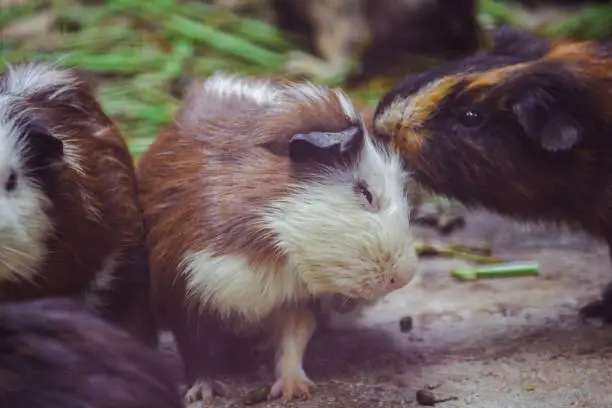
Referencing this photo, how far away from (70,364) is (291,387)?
0.54m

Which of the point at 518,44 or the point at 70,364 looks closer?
the point at 70,364

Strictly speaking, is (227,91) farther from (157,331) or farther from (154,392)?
(154,392)

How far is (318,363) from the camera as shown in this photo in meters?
1.93

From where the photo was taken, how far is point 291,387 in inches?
72.8

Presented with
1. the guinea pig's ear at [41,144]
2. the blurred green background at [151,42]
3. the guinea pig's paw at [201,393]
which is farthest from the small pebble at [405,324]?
the guinea pig's ear at [41,144]

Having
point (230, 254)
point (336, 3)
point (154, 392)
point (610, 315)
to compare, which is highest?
point (336, 3)

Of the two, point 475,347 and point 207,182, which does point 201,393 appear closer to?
point 207,182

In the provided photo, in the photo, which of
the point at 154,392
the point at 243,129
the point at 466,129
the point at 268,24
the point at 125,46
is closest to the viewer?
the point at 154,392

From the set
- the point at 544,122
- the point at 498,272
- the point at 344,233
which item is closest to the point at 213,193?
the point at 344,233

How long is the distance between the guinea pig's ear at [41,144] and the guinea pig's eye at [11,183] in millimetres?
47

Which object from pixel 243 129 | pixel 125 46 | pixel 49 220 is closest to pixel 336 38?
pixel 125 46

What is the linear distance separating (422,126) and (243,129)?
0.45 metres

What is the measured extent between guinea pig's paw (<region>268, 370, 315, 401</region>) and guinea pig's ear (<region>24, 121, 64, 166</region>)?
0.58m

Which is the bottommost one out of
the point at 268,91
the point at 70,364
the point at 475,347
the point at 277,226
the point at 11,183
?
the point at 475,347
